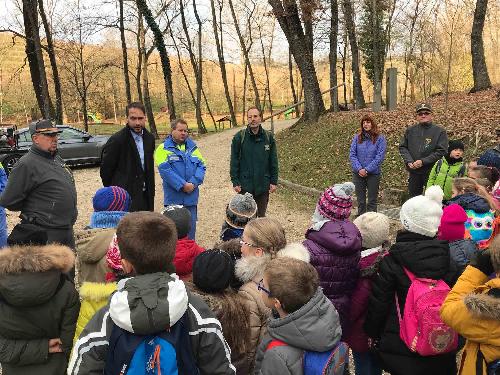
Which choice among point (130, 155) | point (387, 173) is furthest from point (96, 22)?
point (130, 155)

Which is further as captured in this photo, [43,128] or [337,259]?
[43,128]

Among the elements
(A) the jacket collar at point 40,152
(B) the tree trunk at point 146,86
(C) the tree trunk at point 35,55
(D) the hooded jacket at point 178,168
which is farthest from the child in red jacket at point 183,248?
(B) the tree trunk at point 146,86

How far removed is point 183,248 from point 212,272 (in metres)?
0.64

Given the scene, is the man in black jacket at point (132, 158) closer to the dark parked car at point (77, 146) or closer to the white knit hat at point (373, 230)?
the white knit hat at point (373, 230)

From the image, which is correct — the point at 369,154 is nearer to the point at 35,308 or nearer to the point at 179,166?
the point at 179,166

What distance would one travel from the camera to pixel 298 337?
2154mm

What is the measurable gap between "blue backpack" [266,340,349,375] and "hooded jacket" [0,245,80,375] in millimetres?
1093

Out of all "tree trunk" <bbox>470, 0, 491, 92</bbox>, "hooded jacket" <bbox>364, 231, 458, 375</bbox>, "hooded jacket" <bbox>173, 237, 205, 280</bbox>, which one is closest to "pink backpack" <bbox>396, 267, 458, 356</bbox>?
"hooded jacket" <bbox>364, 231, 458, 375</bbox>

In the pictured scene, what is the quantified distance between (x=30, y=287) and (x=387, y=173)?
8.30m

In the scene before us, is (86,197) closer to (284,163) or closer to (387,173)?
(284,163)

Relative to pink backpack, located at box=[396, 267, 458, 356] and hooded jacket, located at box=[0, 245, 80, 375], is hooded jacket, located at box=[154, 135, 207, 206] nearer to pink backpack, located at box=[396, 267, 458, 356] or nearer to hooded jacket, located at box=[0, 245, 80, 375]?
hooded jacket, located at box=[0, 245, 80, 375]

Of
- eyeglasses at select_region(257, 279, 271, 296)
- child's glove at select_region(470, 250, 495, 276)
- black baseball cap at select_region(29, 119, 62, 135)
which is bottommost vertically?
eyeglasses at select_region(257, 279, 271, 296)

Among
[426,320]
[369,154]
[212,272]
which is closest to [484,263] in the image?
[426,320]

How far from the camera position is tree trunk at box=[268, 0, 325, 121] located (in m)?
15.0
